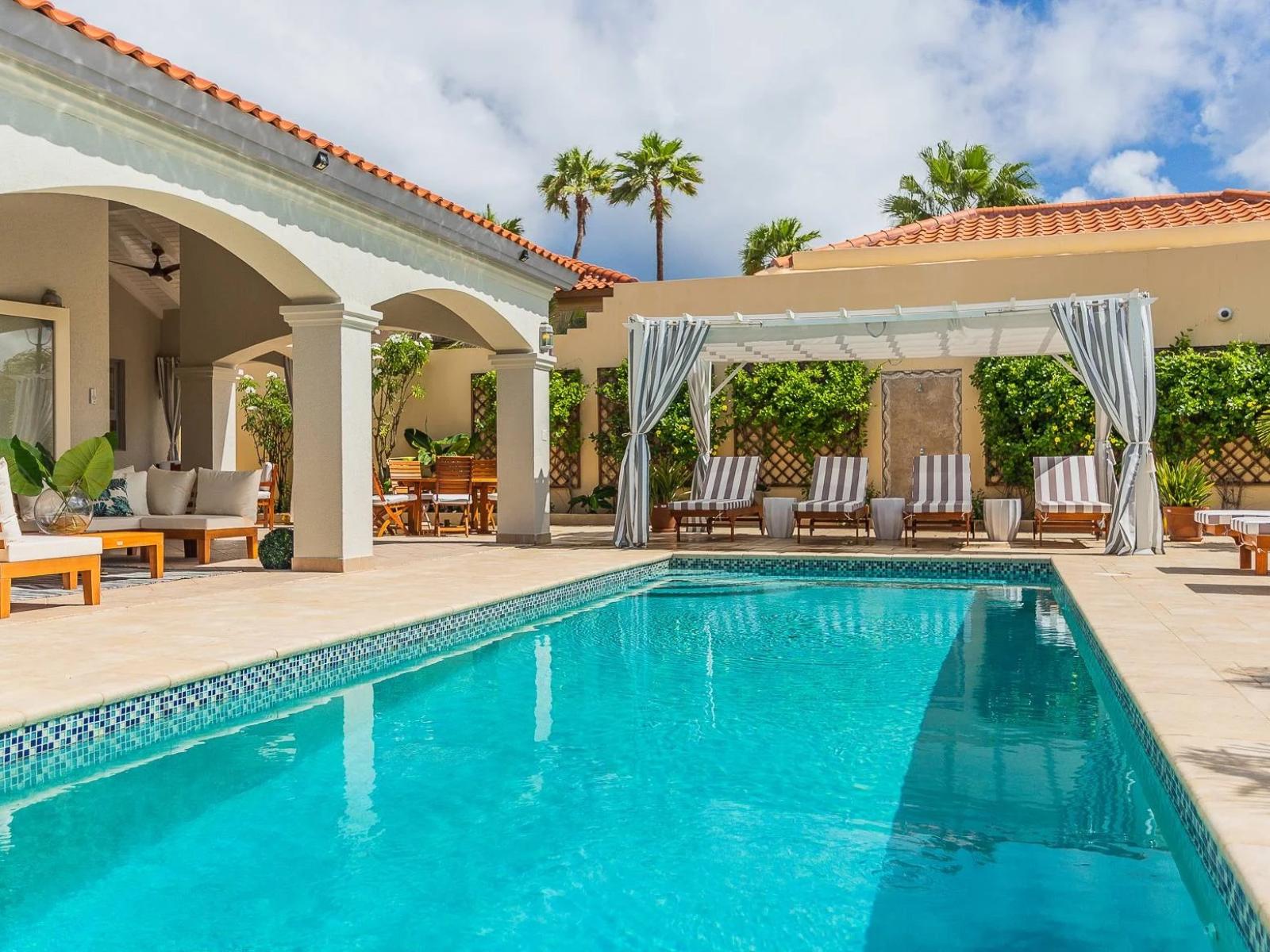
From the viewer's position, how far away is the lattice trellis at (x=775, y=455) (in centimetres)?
1378

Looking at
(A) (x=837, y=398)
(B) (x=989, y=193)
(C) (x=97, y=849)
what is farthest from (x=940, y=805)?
(B) (x=989, y=193)

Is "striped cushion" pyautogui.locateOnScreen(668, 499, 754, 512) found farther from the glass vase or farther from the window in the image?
the window

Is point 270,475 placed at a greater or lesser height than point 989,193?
lesser

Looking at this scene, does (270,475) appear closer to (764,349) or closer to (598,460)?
(598,460)

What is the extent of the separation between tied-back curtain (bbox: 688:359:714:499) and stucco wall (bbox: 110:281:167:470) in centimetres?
691

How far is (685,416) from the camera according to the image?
45.9 ft

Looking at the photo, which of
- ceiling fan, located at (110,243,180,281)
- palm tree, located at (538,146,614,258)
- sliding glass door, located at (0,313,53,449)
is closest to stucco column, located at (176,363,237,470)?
ceiling fan, located at (110,243,180,281)

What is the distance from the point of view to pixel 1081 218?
15.1 metres

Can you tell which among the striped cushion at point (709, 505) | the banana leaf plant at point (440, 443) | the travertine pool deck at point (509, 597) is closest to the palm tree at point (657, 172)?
the banana leaf plant at point (440, 443)

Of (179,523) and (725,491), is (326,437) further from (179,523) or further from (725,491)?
(725,491)

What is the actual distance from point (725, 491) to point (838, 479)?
119 centimetres

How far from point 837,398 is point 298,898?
11.5m

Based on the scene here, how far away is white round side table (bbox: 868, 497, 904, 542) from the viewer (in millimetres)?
11125

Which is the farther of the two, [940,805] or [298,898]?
[940,805]
